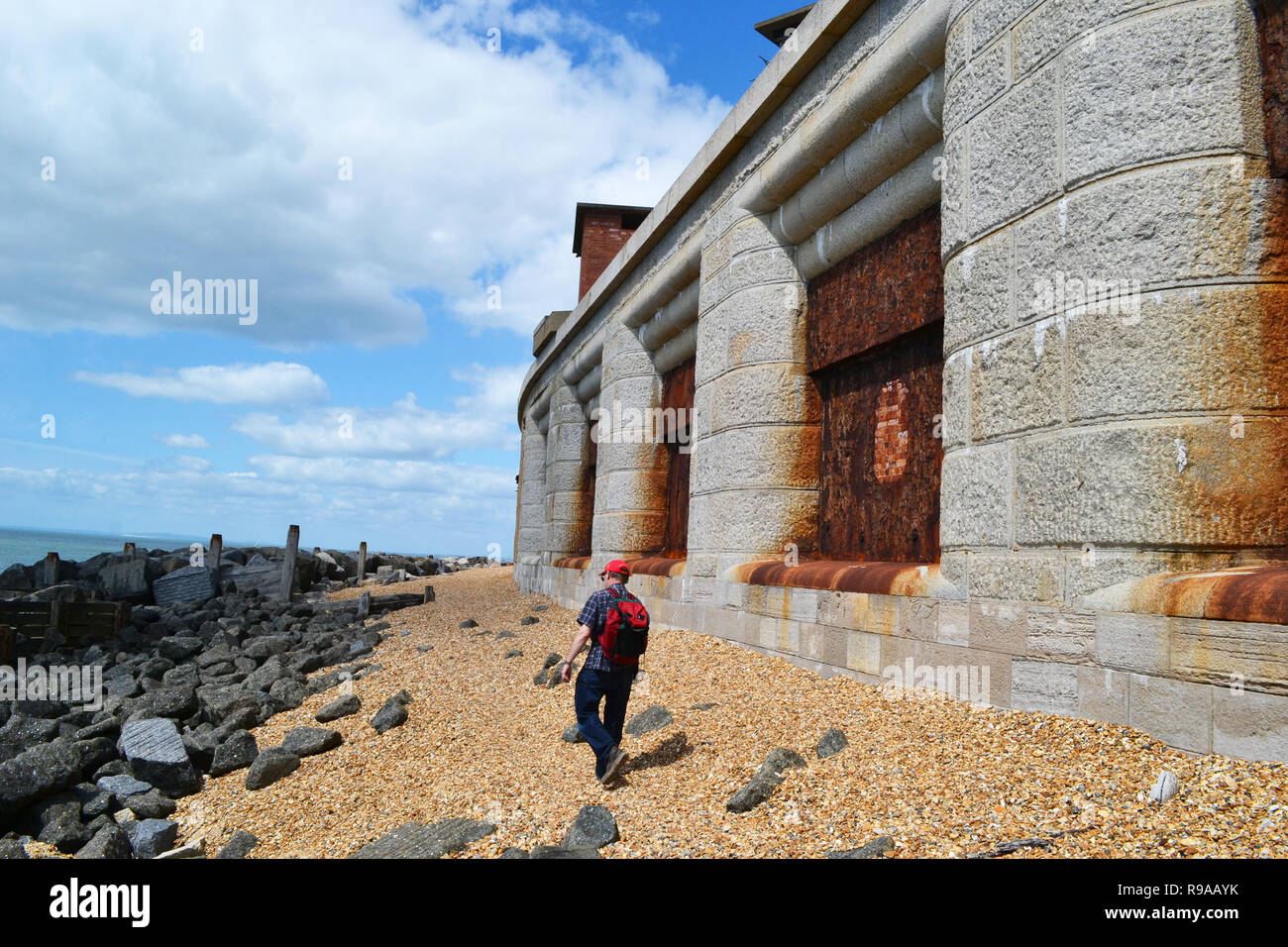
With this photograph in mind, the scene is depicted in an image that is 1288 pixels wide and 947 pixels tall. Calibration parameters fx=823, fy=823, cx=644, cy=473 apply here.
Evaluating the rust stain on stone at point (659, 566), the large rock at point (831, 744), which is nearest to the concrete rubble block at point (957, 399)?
the large rock at point (831, 744)

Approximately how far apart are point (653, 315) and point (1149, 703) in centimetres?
793

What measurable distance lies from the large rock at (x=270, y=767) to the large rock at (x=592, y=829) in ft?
10.4

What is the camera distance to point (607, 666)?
512cm

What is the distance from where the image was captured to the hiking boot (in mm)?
4945

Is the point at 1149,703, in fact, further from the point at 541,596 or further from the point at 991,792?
the point at 541,596

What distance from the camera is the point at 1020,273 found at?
14.0 feet

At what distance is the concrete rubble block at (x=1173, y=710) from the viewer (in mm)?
3201

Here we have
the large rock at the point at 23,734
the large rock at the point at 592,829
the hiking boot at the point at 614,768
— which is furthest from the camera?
the large rock at the point at 23,734

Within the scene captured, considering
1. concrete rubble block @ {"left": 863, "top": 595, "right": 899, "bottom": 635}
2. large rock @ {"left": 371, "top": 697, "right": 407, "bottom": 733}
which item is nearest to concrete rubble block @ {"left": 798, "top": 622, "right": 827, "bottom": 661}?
concrete rubble block @ {"left": 863, "top": 595, "right": 899, "bottom": 635}

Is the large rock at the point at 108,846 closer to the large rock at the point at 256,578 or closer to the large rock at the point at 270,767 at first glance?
the large rock at the point at 270,767

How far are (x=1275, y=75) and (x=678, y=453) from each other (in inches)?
283

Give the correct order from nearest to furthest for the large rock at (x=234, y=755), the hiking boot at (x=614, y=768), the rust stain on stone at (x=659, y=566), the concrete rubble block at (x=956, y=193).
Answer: the concrete rubble block at (x=956, y=193), the hiking boot at (x=614, y=768), the large rock at (x=234, y=755), the rust stain on stone at (x=659, y=566)

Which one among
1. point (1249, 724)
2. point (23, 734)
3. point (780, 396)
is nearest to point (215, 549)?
point (23, 734)

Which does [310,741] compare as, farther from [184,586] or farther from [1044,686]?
[184,586]
